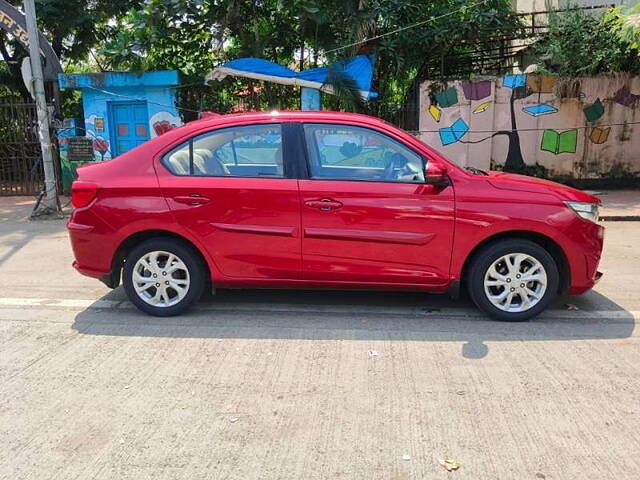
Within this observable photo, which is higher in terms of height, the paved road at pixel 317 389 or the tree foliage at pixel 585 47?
the tree foliage at pixel 585 47

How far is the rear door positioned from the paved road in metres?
0.56

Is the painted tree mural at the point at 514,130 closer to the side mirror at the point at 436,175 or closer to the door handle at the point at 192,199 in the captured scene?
the side mirror at the point at 436,175

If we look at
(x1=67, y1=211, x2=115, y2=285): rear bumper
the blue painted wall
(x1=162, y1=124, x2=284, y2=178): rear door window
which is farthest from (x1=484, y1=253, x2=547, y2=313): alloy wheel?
the blue painted wall

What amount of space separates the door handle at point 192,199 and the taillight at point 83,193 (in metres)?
0.72

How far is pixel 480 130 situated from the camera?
41.1ft

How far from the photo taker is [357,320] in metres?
4.78

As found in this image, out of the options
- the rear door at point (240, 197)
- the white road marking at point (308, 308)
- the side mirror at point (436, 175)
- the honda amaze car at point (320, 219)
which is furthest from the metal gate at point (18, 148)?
the side mirror at point (436, 175)

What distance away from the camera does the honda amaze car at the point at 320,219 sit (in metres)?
4.51

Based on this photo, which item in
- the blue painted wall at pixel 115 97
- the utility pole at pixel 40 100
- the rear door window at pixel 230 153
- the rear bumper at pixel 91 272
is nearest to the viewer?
the rear door window at pixel 230 153

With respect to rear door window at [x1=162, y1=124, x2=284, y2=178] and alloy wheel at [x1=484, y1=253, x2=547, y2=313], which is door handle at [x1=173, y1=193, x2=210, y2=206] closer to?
rear door window at [x1=162, y1=124, x2=284, y2=178]

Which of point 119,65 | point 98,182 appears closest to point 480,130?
point 119,65

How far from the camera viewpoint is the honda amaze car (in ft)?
14.8

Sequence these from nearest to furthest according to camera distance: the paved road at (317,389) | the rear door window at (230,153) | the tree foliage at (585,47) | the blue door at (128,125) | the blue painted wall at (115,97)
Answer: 1. the paved road at (317,389)
2. the rear door window at (230,153)
3. the tree foliage at (585,47)
4. the blue painted wall at (115,97)
5. the blue door at (128,125)

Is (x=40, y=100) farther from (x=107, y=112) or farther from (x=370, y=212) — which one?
(x=370, y=212)
